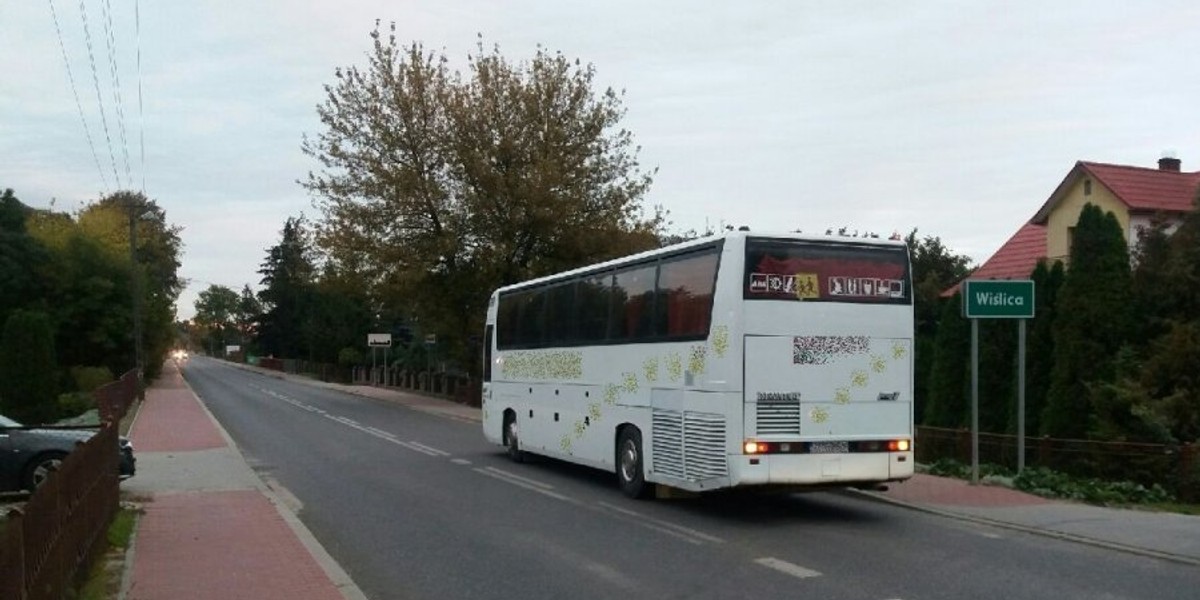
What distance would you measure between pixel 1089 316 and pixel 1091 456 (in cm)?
532

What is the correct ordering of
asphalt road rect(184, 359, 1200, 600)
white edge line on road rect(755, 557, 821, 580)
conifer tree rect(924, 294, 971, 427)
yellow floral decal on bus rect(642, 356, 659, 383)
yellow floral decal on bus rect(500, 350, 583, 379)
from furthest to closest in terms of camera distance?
conifer tree rect(924, 294, 971, 427), yellow floral decal on bus rect(500, 350, 583, 379), yellow floral decal on bus rect(642, 356, 659, 383), white edge line on road rect(755, 557, 821, 580), asphalt road rect(184, 359, 1200, 600)

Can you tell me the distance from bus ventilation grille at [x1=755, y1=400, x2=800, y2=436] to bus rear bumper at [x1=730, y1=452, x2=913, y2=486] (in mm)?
291

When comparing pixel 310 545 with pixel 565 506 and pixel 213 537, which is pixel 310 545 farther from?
pixel 565 506

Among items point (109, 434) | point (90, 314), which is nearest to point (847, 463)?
point (109, 434)

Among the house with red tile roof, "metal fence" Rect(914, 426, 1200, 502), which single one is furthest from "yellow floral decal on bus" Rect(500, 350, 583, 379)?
the house with red tile roof

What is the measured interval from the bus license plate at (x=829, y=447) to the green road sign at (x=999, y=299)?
12.2 ft

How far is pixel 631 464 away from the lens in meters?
16.1

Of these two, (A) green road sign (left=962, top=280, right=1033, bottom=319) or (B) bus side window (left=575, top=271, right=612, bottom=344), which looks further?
(B) bus side window (left=575, top=271, right=612, bottom=344)

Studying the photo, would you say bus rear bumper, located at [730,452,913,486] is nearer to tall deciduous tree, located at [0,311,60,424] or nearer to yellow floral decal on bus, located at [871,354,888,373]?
yellow floral decal on bus, located at [871,354,888,373]

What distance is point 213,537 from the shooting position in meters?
12.5

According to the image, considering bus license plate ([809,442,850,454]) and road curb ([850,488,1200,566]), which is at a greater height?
bus license plate ([809,442,850,454])

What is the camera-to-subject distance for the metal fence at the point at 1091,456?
16.0 m

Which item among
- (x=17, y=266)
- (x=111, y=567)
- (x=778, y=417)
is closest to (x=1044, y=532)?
(x=778, y=417)

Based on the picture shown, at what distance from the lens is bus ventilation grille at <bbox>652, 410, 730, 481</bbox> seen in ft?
43.8
